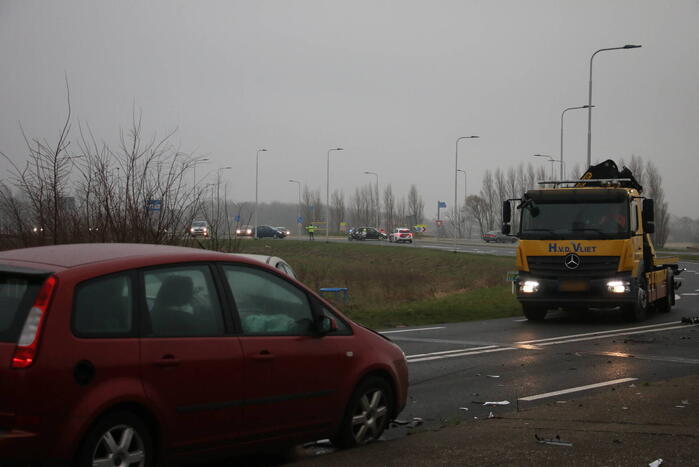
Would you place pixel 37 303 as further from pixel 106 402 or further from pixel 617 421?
pixel 617 421

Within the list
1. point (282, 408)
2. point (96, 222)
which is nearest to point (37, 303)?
point (282, 408)

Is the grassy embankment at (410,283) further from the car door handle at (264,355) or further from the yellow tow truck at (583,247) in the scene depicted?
the car door handle at (264,355)

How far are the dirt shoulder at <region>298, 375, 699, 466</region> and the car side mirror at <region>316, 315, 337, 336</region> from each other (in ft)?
2.90

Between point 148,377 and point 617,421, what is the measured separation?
13.8ft

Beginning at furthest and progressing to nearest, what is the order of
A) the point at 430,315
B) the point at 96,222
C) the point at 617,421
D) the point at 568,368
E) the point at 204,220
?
the point at 430,315 < the point at 204,220 < the point at 96,222 < the point at 568,368 < the point at 617,421

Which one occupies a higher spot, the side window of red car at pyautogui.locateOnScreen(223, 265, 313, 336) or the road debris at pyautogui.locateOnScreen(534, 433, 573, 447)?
the side window of red car at pyautogui.locateOnScreen(223, 265, 313, 336)

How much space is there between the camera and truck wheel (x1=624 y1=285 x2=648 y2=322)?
59.5 ft

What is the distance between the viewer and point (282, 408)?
6102mm

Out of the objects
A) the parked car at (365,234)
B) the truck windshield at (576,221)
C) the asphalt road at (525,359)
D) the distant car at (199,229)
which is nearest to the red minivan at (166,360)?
the asphalt road at (525,359)

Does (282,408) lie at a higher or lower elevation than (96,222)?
lower

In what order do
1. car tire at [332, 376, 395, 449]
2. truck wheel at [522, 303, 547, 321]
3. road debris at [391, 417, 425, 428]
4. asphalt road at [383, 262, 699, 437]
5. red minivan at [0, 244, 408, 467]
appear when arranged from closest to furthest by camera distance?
red minivan at [0, 244, 408, 467], car tire at [332, 376, 395, 449], road debris at [391, 417, 425, 428], asphalt road at [383, 262, 699, 437], truck wheel at [522, 303, 547, 321]

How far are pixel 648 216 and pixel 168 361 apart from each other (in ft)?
50.3

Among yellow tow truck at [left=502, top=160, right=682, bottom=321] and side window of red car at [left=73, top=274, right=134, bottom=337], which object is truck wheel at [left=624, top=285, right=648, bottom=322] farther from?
side window of red car at [left=73, top=274, right=134, bottom=337]

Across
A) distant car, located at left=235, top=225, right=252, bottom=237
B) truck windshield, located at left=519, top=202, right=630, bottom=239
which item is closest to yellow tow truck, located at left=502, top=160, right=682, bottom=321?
truck windshield, located at left=519, top=202, right=630, bottom=239
